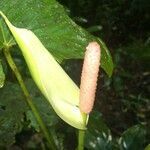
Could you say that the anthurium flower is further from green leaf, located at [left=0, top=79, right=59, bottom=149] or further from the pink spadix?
green leaf, located at [left=0, top=79, right=59, bottom=149]

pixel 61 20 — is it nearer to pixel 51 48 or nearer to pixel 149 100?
pixel 51 48

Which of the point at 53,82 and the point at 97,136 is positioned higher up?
the point at 53,82

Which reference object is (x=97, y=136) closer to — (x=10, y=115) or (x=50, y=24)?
(x=10, y=115)

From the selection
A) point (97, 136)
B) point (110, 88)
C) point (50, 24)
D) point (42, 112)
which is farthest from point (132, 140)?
point (110, 88)

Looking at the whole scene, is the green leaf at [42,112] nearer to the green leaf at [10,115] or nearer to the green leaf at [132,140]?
the green leaf at [10,115]

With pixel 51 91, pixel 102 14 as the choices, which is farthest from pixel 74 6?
pixel 51 91
